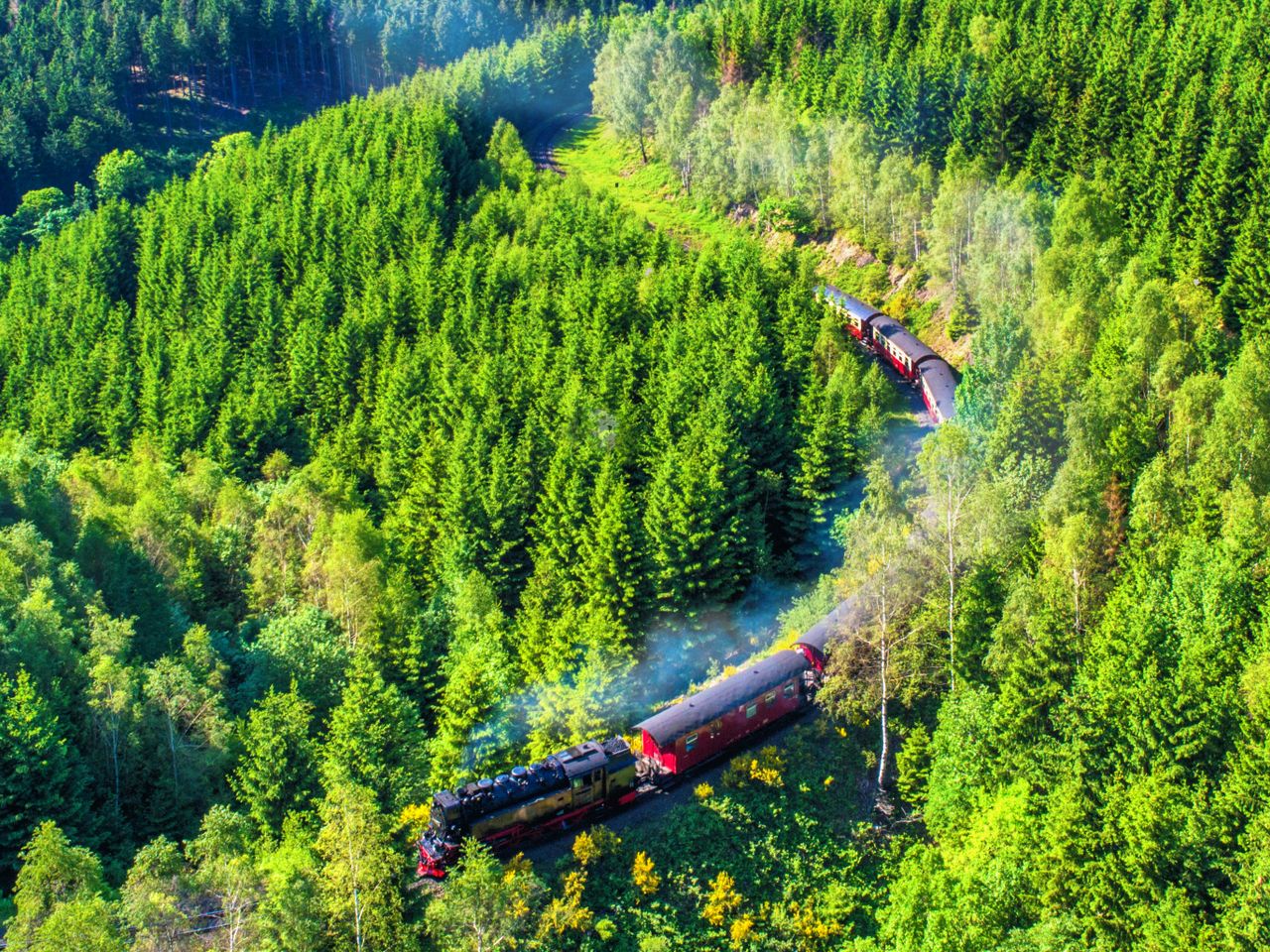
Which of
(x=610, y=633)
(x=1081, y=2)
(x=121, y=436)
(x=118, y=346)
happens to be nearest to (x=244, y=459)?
(x=121, y=436)

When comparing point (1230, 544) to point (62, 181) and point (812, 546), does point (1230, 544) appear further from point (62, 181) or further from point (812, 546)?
point (62, 181)

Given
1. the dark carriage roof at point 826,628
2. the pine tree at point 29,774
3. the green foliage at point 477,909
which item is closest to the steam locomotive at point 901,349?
the dark carriage roof at point 826,628

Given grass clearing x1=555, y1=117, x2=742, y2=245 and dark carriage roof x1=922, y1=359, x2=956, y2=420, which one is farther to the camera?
grass clearing x1=555, y1=117, x2=742, y2=245

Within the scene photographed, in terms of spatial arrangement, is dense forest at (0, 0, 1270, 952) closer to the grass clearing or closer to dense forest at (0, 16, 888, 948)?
dense forest at (0, 16, 888, 948)

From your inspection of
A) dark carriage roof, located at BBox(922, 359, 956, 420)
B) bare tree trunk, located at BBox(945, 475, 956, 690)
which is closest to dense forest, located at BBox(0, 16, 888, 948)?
dark carriage roof, located at BBox(922, 359, 956, 420)

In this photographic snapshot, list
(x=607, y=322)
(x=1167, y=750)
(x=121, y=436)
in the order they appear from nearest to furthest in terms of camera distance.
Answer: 1. (x=1167, y=750)
2. (x=607, y=322)
3. (x=121, y=436)

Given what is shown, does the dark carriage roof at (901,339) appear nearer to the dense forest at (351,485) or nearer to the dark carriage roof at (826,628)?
the dense forest at (351,485)
